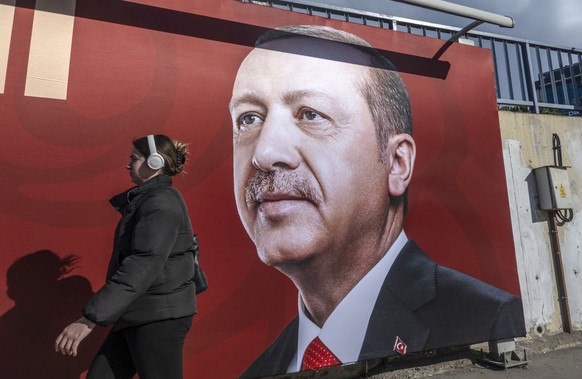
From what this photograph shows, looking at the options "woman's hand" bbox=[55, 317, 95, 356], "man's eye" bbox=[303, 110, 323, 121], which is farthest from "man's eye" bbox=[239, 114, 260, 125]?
"woman's hand" bbox=[55, 317, 95, 356]

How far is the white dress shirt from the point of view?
9.86ft

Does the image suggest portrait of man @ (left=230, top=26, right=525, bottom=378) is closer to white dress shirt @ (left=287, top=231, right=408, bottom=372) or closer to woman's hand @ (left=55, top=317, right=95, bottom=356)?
white dress shirt @ (left=287, top=231, right=408, bottom=372)

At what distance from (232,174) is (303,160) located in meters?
0.54

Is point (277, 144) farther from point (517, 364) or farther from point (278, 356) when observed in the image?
point (517, 364)

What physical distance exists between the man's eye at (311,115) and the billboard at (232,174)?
17mm

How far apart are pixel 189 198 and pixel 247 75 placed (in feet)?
3.41

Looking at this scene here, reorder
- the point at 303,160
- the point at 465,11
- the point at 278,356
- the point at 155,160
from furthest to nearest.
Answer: the point at 465,11 → the point at 303,160 → the point at 278,356 → the point at 155,160

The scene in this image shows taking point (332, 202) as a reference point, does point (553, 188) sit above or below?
above

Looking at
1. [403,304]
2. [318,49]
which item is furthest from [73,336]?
[318,49]

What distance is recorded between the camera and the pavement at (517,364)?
134 inches

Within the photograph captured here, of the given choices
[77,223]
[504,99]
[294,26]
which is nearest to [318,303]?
[77,223]

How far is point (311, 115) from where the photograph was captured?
3.11m

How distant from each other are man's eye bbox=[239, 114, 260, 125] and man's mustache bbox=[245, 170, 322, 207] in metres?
0.38

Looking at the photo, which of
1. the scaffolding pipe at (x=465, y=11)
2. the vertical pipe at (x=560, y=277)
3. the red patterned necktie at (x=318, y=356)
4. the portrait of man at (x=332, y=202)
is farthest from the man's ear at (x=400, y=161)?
the vertical pipe at (x=560, y=277)
